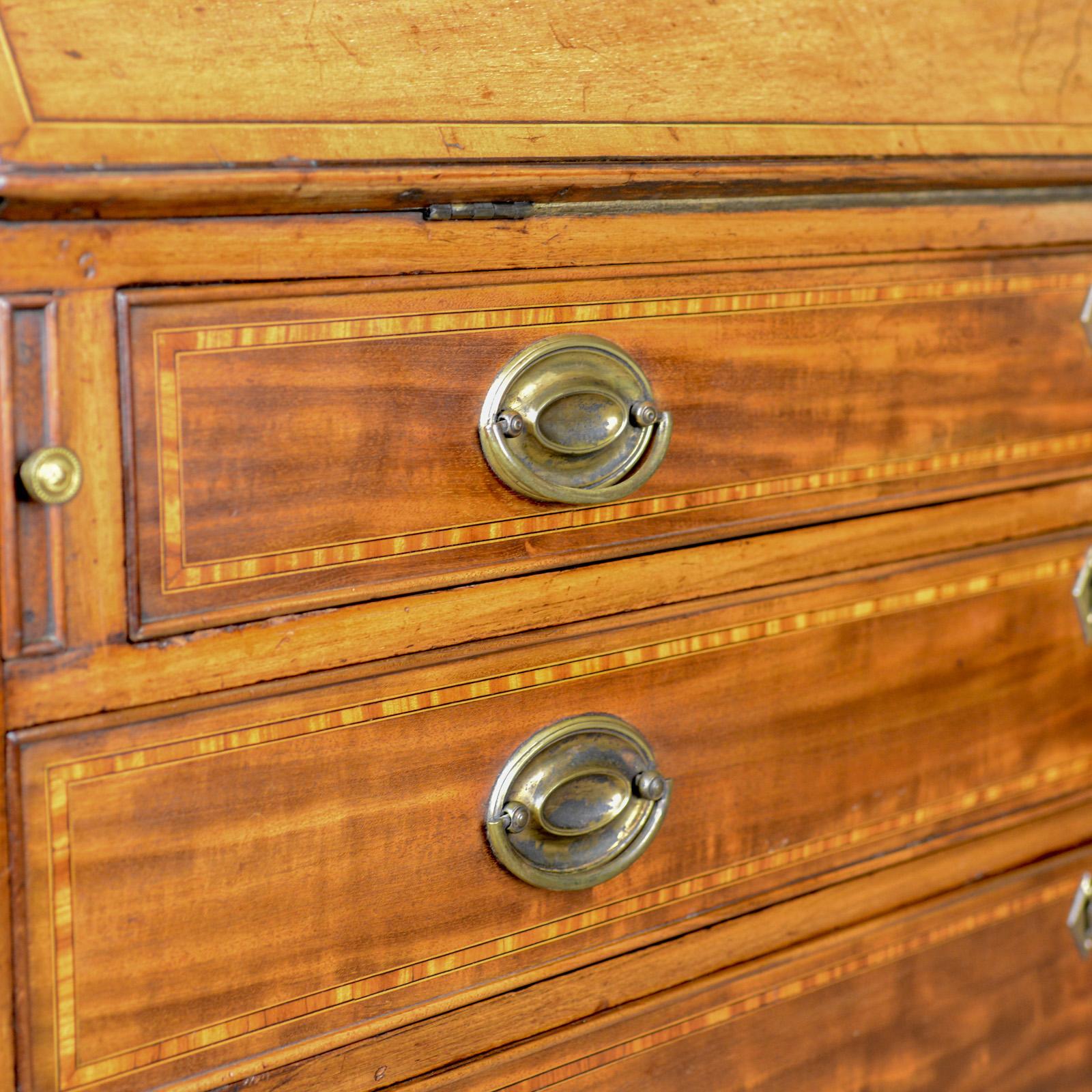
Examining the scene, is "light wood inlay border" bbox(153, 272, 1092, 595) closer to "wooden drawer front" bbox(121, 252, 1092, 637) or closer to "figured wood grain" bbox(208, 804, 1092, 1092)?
"wooden drawer front" bbox(121, 252, 1092, 637)

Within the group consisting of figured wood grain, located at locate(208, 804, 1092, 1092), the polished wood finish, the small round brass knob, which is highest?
the polished wood finish

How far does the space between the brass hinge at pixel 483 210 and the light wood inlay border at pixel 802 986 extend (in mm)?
442

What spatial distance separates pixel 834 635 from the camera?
2.45ft

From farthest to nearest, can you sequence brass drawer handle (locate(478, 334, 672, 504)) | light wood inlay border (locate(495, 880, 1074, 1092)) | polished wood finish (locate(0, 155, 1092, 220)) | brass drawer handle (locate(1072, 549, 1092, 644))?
brass drawer handle (locate(1072, 549, 1092, 644)) < light wood inlay border (locate(495, 880, 1074, 1092)) < brass drawer handle (locate(478, 334, 672, 504)) < polished wood finish (locate(0, 155, 1092, 220))

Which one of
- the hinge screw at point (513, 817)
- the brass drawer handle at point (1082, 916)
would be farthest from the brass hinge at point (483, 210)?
the brass drawer handle at point (1082, 916)

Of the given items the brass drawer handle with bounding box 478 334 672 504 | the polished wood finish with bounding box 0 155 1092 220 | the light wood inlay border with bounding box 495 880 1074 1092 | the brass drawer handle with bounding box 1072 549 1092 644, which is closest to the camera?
the polished wood finish with bounding box 0 155 1092 220

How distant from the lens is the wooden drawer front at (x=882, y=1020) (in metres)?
0.72

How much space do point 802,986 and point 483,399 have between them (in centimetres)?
44

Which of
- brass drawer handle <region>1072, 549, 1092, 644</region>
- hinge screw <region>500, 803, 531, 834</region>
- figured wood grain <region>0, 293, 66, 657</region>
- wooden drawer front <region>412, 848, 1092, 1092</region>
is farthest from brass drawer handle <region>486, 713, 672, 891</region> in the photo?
brass drawer handle <region>1072, 549, 1092, 644</region>

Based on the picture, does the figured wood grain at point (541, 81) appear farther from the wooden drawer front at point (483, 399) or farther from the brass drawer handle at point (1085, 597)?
the brass drawer handle at point (1085, 597)

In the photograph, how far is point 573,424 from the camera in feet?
2.00

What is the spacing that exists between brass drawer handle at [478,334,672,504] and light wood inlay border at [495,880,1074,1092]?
318mm

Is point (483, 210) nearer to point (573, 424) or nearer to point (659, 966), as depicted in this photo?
point (573, 424)

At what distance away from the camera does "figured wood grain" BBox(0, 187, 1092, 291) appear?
1.60 ft
